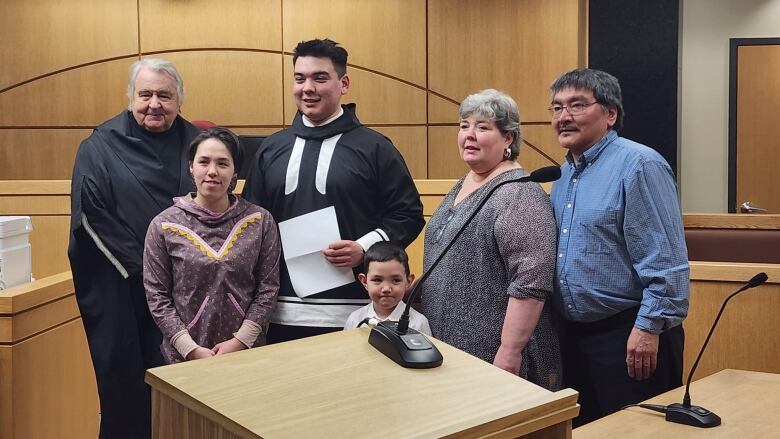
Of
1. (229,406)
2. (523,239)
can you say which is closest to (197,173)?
(523,239)

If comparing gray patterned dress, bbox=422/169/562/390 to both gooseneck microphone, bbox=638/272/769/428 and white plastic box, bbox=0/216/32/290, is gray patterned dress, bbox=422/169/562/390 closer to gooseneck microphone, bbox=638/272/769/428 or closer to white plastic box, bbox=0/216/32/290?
gooseneck microphone, bbox=638/272/769/428

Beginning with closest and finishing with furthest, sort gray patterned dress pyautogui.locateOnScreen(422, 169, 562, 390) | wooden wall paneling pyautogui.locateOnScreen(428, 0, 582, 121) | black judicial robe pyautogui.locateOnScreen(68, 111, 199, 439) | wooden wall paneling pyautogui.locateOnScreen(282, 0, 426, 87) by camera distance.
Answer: gray patterned dress pyautogui.locateOnScreen(422, 169, 562, 390)
black judicial robe pyautogui.locateOnScreen(68, 111, 199, 439)
wooden wall paneling pyautogui.locateOnScreen(428, 0, 582, 121)
wooden wall paneling pyautogui.locateOnScreen(282, 0, 426, 87)

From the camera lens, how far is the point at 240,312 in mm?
2184

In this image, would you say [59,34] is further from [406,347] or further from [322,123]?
[406,347]

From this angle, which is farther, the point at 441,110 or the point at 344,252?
the point at 441,110

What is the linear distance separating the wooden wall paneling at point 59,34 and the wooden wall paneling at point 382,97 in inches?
49.0

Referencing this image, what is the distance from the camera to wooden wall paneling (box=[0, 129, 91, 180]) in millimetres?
6281

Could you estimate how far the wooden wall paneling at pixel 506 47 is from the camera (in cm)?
592

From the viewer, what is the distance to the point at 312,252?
2.25 m

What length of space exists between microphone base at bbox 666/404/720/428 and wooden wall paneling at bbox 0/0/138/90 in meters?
5.43

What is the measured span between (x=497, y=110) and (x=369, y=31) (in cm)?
412

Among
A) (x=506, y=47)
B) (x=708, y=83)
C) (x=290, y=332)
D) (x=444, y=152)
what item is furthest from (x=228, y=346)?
(x=708, y=83)

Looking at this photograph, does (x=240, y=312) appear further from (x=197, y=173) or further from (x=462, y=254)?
(x=462, y=254)

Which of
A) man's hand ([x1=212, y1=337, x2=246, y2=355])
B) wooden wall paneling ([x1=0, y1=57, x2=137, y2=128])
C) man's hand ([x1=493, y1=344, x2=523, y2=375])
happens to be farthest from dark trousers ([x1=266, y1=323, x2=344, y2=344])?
wooden wall paneling ([x1=0, y1=57, x2=137, y2=128])
